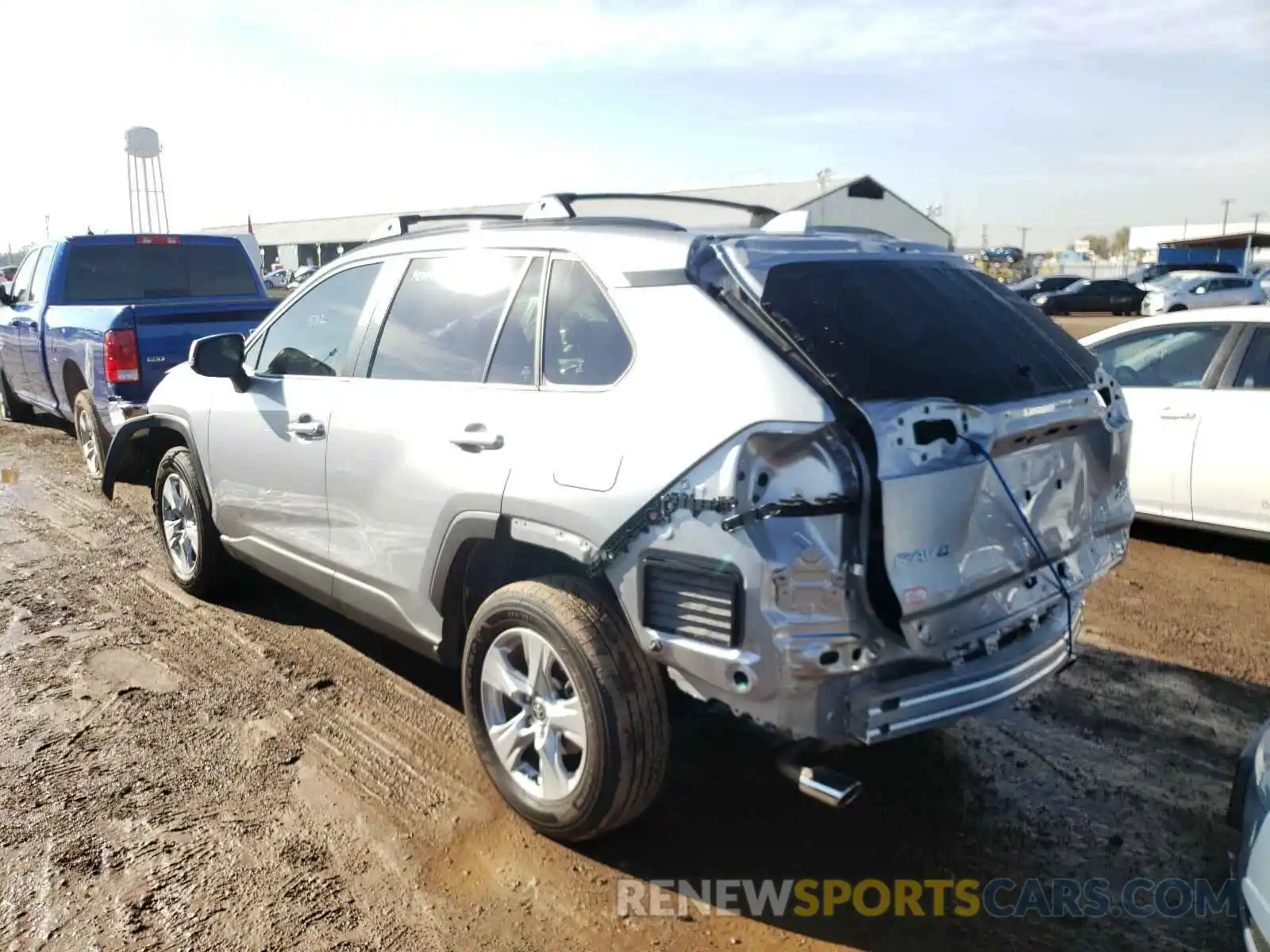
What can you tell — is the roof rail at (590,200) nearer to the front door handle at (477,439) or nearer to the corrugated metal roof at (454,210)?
the front door handle at (477,439)

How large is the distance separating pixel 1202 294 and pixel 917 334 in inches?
1371

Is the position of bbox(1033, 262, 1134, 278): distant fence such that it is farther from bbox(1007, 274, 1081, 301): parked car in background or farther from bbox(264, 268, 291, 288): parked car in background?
bbox(264, 268, 291, 288): parked car in background

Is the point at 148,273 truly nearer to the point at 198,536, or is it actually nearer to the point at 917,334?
the point at 198,536

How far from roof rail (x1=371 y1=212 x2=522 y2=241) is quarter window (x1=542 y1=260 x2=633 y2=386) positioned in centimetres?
86

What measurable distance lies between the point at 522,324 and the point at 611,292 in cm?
44

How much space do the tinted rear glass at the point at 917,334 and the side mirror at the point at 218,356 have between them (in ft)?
9.12

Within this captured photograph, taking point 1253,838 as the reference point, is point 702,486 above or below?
above

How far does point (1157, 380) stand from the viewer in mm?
6375

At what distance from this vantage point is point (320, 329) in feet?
14.4

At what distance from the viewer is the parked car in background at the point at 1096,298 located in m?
35.3

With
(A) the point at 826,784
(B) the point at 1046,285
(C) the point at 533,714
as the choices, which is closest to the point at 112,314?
(C) the point at 533,714

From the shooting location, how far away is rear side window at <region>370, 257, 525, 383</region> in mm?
3516

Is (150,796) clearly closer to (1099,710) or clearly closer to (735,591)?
(735,591)

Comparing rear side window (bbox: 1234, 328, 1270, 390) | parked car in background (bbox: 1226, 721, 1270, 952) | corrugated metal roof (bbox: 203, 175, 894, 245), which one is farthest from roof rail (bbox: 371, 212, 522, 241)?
corrugated metal roof (bbox: 203, 175, 894, 245)
